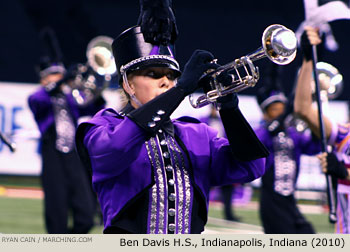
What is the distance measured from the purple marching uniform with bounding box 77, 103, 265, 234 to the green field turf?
17.9 ft

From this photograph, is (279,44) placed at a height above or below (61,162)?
above

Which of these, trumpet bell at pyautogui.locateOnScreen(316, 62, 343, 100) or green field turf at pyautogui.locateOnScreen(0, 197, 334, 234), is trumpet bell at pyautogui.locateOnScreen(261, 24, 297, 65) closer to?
trumpet bell at pyautogui.locateOnScreen(316, 62, 343, 100)

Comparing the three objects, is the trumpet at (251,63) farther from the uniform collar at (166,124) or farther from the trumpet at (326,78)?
the trumpet at (326,78)

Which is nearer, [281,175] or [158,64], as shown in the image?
[158,64]

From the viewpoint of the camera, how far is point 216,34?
51.7 feet

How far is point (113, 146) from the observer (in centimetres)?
267

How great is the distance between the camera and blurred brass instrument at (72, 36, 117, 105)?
7.05 m

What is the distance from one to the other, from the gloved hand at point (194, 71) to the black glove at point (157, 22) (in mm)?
242

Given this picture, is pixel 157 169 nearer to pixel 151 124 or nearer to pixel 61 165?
pixel 151 124

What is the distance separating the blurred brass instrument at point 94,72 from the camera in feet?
23.1

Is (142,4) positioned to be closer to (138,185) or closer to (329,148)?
(138,185)

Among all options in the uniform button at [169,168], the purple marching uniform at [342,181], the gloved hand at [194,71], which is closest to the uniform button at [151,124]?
the gloved hand at [194,71]

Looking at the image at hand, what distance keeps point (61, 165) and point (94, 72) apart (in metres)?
0.99

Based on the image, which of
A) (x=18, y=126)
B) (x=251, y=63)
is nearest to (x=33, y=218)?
(x=18, y=126)
